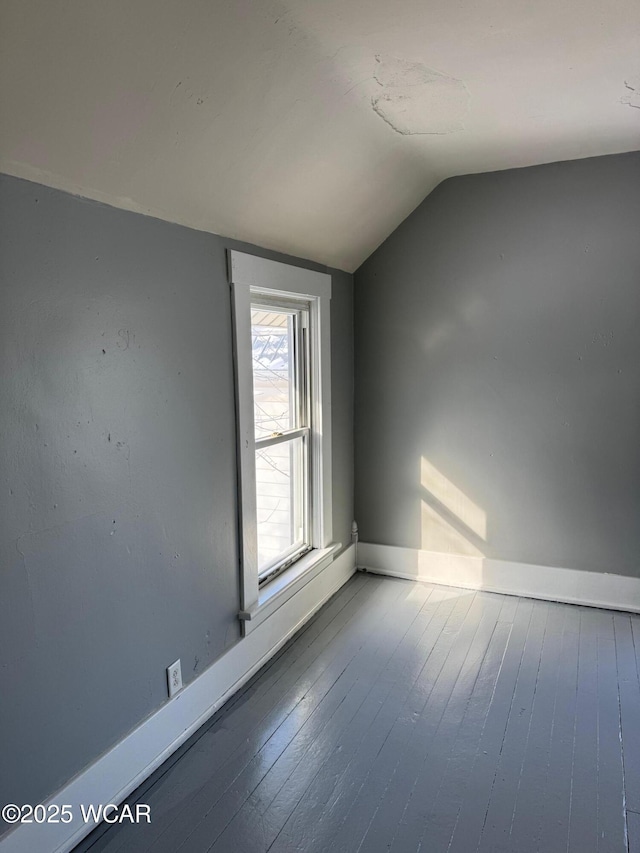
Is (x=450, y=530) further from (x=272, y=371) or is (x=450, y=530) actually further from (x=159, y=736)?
(x=159, y=736)

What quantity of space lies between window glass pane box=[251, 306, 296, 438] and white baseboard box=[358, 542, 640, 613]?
1.21 metres

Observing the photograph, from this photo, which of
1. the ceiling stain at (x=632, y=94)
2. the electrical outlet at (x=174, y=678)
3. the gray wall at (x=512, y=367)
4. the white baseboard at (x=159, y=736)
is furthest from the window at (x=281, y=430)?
the ceiling stain at (x=632, y=94)

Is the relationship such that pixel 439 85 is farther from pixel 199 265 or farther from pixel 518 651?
pixel 518 651

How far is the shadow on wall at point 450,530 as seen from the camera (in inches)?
143

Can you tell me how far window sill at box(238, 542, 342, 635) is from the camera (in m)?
2.71

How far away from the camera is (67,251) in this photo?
1729 mm

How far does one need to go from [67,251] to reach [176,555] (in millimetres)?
1129

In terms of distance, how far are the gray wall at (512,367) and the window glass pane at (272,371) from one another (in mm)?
703

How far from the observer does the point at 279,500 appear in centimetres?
325

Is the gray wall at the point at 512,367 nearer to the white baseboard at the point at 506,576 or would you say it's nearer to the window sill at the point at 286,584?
the white baseboard at the point at 506,576

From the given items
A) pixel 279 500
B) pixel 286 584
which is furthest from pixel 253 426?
pixel 286 584

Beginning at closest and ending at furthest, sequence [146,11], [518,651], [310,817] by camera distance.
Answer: [146,11] → [310,817] → [518,651]

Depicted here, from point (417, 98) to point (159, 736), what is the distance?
255cm

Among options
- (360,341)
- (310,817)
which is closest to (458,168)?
(360,341)
